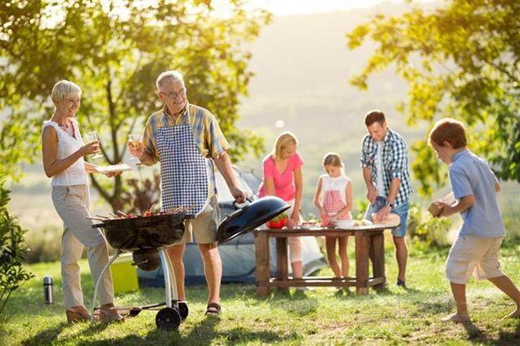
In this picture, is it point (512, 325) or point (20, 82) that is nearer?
point (512, 325)

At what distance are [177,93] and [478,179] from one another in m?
2.26

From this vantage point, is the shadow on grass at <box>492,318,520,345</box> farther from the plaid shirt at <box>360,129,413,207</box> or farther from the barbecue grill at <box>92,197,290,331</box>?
the plaid shirt at <box>360,129,413,207</box>

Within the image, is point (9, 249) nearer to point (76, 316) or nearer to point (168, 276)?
point (76, 316)

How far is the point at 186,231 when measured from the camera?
310 inches

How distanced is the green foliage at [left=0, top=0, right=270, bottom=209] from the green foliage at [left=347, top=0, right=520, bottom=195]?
2.30 m

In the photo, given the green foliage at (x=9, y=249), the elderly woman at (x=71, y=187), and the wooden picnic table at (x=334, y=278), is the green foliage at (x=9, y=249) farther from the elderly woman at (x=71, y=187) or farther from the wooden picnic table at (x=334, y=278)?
the wooden picnic table at (x=334, y=278)

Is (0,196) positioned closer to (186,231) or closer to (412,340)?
(186,231)

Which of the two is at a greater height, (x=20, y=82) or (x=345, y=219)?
(x=20, y=82)

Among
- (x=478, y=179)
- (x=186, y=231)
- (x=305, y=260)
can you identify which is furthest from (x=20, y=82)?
(x=478, y=179)

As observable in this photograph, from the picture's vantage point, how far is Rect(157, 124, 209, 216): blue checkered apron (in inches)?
302

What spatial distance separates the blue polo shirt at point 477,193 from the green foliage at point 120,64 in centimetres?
859

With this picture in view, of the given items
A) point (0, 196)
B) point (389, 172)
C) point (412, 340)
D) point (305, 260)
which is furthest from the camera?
point (305, 260)

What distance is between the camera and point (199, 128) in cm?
773

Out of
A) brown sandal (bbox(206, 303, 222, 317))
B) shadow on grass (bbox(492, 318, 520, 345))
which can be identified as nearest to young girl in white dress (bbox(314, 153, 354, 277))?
brown sandal (bbox(206, 303, 222, 317))
